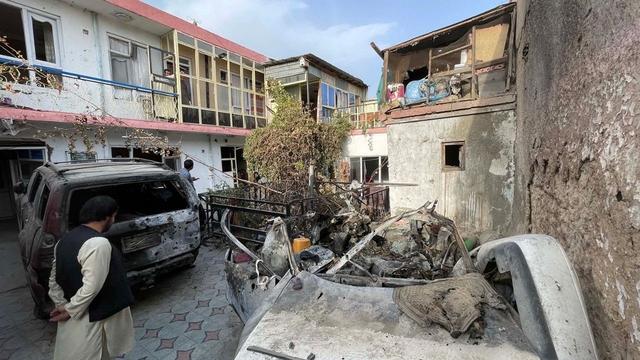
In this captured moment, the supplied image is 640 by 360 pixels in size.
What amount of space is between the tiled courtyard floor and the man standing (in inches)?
39.1

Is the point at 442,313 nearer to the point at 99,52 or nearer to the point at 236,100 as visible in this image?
the point at 99,52

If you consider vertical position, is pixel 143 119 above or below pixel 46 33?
below

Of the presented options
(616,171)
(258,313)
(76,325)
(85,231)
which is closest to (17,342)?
(76,325)

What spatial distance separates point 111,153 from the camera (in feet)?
27.8

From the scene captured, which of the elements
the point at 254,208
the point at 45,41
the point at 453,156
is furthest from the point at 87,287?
the point at 45,41

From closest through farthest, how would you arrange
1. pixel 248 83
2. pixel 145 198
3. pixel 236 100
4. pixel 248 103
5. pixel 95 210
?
1. pixel 95 210
2. pixel 145 198
3. pixel 236 100
4. pixel 248 103
5. pixel 248 83

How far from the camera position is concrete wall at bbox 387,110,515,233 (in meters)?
6.12

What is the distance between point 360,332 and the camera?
1620mm

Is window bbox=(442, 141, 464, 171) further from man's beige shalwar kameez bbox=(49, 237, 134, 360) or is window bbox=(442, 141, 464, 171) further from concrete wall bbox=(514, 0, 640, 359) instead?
man's beige shalwar kameez bbox=(49, 237, 134, 360)

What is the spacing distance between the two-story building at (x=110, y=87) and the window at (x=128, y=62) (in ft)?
0.10

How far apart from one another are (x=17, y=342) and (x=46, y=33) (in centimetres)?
818

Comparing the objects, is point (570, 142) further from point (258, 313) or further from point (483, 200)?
point (483, 200)

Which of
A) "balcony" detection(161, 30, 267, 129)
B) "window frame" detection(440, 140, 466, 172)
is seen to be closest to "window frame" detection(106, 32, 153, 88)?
"balcony" detection(161, 30, 267, 129)

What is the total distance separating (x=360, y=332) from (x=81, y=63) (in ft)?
33.5
